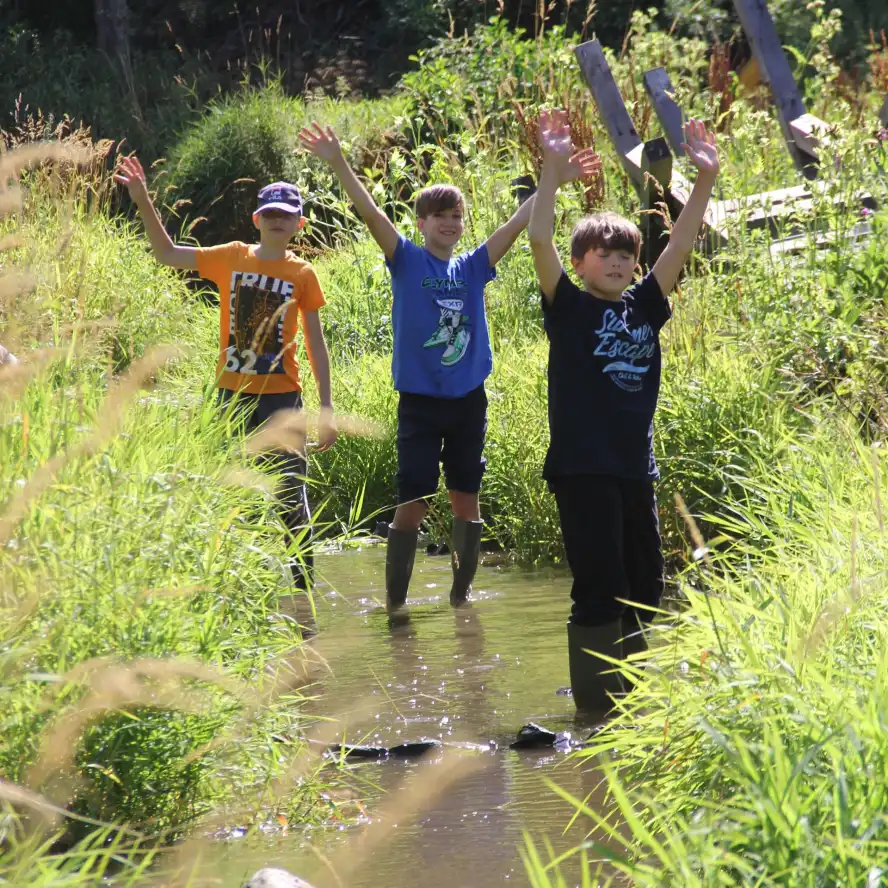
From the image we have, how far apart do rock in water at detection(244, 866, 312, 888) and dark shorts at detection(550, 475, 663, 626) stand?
168 cm

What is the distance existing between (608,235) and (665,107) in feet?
18.3

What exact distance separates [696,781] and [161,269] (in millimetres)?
8007

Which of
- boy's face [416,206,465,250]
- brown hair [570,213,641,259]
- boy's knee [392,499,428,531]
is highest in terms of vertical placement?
boy's face [416,206,465,250]

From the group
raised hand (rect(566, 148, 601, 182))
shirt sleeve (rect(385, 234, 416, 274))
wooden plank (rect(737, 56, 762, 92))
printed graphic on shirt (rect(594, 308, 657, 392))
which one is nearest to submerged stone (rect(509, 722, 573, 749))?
printed graphic on shirt (rect(594, 308, 657, 392))

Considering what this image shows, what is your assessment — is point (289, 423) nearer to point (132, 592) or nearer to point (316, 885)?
point (132, 592)

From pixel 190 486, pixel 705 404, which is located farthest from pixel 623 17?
pixel 190 486

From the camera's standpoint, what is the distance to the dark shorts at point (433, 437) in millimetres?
5750

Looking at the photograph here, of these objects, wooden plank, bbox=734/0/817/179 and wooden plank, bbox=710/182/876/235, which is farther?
wooden plank, bbox=734/0/817/179

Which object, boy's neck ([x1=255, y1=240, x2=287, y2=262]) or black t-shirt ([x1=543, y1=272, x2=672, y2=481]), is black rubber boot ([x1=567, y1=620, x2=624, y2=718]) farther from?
boy's neck ([x1=255, y1=240, x2=287, y2=262])

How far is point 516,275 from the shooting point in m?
8.86

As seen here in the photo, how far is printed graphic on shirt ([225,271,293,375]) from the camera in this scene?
18.6ft

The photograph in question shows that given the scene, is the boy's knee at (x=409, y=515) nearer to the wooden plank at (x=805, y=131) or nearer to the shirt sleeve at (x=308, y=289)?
the shirt sleeve at (x=308, y=289)

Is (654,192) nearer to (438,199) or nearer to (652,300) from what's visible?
(438,199)

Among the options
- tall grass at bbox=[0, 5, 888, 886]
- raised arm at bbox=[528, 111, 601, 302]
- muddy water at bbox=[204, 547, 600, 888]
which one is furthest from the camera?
raised arm at bbox=[528, 111, 601, 302]
